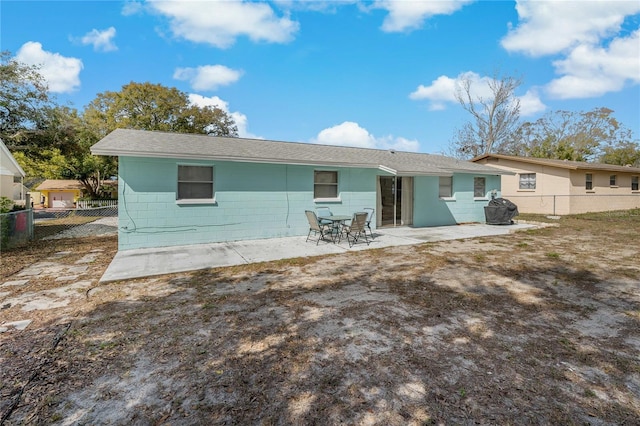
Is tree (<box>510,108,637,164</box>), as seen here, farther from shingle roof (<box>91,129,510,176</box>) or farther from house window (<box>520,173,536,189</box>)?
shingle roof (<box>91,129,510,176</box>)

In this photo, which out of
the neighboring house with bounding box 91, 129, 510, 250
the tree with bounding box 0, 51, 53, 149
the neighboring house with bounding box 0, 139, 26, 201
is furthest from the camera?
the tree with bounding box 0, 51, 53, 149

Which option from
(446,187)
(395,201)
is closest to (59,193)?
(395,201)

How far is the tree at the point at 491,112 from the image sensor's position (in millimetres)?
28844

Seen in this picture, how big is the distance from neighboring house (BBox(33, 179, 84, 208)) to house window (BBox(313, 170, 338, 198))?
134ft

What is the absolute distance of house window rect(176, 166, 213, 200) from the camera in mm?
9102

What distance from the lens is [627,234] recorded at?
1102 centimetres

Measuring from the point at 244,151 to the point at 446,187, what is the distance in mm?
9403

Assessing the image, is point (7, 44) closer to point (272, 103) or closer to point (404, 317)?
point (272, 103)

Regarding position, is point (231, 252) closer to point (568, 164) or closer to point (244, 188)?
point (244, 188)

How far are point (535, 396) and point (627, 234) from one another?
12803 mm

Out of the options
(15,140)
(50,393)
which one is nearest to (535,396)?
(50,393)

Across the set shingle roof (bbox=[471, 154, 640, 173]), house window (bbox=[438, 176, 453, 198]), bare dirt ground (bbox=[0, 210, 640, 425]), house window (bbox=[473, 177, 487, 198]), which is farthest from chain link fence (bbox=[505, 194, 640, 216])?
bare dirt ground (bbox=[0, 210, 640, 425])

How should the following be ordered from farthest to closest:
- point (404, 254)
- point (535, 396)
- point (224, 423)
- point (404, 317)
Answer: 1. point (404, 254)
2. point (404, 317)
3. point (535, 396)
4. point (224, 423)

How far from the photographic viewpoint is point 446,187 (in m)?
14.2
